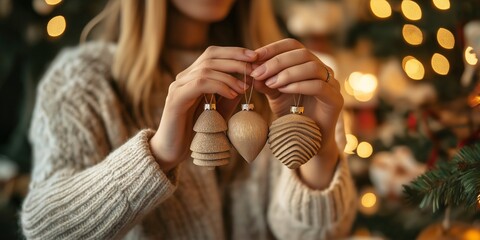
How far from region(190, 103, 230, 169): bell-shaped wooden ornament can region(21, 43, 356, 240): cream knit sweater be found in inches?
5.6

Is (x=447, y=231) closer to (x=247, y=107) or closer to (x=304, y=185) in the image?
(x=304, y=185)

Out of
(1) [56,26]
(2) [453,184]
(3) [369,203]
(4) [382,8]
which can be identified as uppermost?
(4) [382,8]

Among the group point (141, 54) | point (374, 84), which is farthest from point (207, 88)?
point (374, 84)

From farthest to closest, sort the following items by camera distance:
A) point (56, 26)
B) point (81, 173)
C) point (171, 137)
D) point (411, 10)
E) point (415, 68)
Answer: point (56, 26)
point (415, 68)
point (411, 10)
point (81, 173)
point (171, 137)

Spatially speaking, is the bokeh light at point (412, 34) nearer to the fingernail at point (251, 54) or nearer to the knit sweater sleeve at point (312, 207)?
the knit sweater sleeve at point (312, 207)

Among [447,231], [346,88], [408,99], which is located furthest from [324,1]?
[447,231]

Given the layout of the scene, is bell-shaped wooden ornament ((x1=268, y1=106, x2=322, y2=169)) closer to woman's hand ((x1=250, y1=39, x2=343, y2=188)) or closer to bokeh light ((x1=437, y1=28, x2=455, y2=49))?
woman's hand ((x1=250, y1=39, x2=343, y2=188))

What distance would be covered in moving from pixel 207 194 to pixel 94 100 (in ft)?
0.82

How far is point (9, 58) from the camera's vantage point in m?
1.38

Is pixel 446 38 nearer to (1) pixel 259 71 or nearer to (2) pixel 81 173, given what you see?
(1) pixel 259 71

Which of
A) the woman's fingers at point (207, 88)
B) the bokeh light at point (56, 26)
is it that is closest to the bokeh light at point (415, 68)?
the woman's fingers at point (207, 88)

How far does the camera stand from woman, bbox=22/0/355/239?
1.92 feet

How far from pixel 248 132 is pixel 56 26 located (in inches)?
34.3

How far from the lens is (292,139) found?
0.53 m
